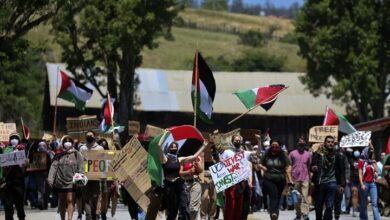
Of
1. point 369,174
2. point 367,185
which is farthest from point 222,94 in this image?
point 369,174

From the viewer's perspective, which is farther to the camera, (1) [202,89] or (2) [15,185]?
(1) [202,89]

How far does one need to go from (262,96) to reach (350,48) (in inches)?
1071

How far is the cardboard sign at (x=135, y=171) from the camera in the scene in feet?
58.8

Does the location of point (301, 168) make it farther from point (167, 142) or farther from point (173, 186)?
point (173, 186)

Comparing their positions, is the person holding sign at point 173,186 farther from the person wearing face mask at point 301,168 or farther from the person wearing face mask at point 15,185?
the person wearing face mask at point 301,168

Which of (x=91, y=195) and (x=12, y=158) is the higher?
(x=12, y=158)

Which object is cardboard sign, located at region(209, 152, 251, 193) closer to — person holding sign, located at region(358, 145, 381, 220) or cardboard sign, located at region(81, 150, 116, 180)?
cardboard sign, located at region(81, 150, 116, 180)

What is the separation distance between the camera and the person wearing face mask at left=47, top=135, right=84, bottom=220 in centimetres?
1923

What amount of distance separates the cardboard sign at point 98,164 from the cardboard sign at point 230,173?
2.92 metres

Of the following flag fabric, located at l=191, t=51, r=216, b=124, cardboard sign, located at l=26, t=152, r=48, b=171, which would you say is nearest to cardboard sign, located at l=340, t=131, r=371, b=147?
flag fabric, located at l=191, t=51, r=216, b=124

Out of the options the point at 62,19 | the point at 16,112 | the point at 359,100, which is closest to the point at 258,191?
the point at 62,19

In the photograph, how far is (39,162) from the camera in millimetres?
26719

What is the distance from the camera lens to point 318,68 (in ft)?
167

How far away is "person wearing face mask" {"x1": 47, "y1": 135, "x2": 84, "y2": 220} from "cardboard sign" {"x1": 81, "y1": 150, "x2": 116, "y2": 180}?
68cm
